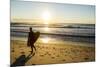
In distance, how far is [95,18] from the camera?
2553mm

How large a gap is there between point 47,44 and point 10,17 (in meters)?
0.54

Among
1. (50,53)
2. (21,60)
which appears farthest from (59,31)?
(21,60)

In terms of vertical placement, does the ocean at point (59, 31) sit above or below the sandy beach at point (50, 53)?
above

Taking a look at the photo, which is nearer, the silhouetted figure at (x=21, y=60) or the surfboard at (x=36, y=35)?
the silhouetted figure at (x=21, y=60)

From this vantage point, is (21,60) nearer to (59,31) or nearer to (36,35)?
(36,35)

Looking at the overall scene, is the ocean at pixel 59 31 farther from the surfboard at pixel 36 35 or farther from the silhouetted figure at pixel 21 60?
the silhouetted figure at pixel 21 60

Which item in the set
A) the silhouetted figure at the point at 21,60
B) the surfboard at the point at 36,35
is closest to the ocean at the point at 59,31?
the surfboard at the point at 36,35

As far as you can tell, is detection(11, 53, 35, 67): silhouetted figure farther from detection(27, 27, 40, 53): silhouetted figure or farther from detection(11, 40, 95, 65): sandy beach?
detection(27, 27, 40, 53): silhouetted figure

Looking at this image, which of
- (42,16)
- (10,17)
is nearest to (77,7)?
(42,16)

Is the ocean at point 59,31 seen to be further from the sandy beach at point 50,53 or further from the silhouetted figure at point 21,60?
the silhouetted figure at point 21,60

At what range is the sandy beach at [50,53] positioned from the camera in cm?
215

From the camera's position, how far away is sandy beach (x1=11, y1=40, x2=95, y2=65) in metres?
2.15
